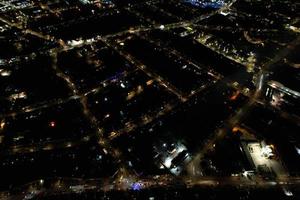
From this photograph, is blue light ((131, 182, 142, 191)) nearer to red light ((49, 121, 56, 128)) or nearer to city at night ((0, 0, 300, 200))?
city at night ((0, 0, 300, 200))

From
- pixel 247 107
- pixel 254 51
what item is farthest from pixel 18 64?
pixel 254 51

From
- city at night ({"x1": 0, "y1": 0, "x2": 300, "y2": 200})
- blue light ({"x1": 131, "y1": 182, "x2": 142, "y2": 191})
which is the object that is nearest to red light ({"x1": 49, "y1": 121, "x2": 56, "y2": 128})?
city at night ({"x1": 0, "y1": 0, "x2": 300, "y2": 200})

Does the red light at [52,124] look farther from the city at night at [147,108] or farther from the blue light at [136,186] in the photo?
the blue light at [136,186]

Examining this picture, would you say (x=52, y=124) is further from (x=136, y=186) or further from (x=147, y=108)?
(x=136, y=186)

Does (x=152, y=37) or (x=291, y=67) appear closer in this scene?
(x=291, y=67)

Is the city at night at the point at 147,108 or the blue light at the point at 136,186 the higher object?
the city at night at the point at 147,108

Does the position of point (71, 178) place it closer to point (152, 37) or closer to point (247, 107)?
point (247, 107)

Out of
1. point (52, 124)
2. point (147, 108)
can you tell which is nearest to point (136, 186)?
point (147, 108)

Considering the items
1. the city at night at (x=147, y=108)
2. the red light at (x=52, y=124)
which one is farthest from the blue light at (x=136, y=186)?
the red light at (x=52, y=124)
